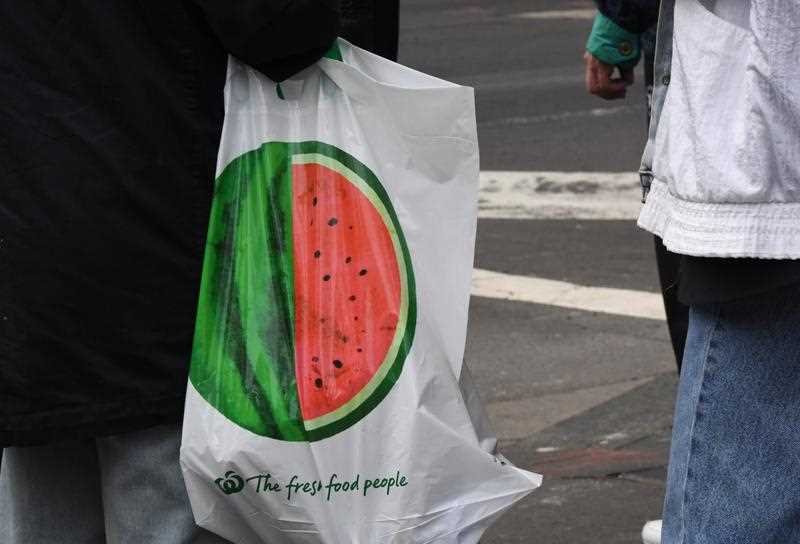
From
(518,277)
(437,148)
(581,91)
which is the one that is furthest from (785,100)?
(581,91)

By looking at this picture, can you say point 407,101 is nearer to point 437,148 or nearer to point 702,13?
point 437,148

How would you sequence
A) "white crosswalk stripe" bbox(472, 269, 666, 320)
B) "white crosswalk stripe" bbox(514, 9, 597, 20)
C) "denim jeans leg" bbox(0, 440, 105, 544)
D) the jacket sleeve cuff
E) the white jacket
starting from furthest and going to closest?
"white crosswalk stripe" bbox(514, 9, 597, 20)
"white crosswalk stripe" bbox(472, 269, 666, 320)
the jacket sleeve cuff
"denim jeans leg" bbox(0, 440, 105, 544)
the white jacket

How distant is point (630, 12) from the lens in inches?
132

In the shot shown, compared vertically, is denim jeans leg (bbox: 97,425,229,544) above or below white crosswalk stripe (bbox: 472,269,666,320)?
above

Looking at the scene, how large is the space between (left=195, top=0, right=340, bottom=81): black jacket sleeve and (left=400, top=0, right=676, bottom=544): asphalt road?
72.8 inches

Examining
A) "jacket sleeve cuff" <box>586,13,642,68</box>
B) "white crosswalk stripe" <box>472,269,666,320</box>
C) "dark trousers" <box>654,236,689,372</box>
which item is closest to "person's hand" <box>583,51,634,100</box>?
"jacket sleeve cuff" <box>586,13,642,68</box>

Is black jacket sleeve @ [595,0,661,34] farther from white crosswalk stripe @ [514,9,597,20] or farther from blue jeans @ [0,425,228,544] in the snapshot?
white crosswalk stripe @ [514,9,597,20]

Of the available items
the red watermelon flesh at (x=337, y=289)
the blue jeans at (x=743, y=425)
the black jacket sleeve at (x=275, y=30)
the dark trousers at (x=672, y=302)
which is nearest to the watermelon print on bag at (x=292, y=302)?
the red watermelon flesh at (x=337, y=289)

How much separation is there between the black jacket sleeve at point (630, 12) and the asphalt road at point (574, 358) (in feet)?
4.27

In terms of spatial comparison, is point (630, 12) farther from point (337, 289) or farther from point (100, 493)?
point (100, 493)

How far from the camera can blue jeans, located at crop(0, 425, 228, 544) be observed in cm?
262

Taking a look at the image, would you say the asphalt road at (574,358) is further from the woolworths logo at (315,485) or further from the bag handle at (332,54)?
the bag handle at (332,54)

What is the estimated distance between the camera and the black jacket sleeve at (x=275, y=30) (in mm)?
2422

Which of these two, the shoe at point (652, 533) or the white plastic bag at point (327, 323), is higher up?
the white plastic bag at point (327, 323)
